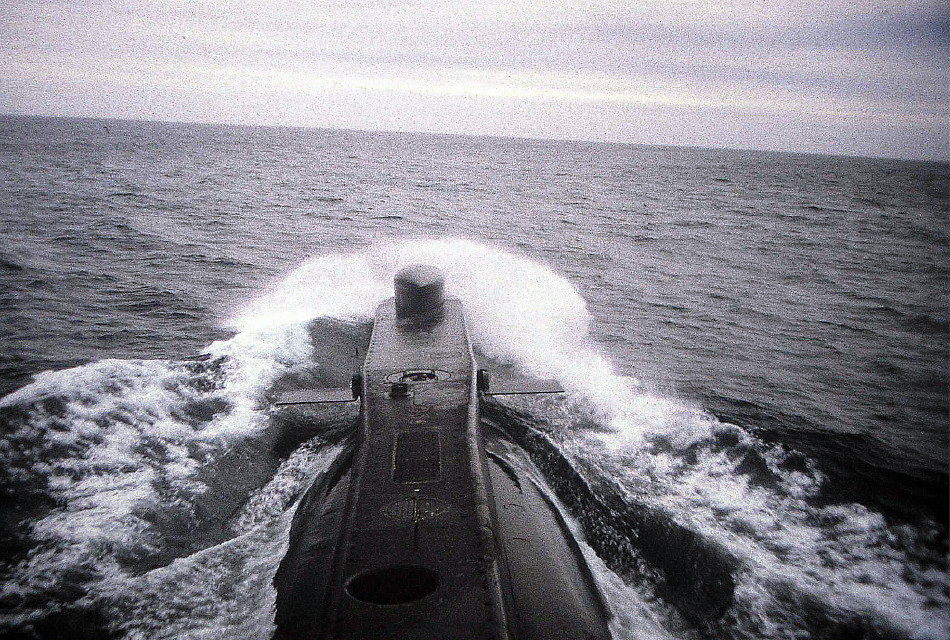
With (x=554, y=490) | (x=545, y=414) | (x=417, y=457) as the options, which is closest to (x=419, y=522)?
(x=417, y=457)

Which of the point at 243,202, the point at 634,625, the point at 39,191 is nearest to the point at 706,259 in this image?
the point at 634,625

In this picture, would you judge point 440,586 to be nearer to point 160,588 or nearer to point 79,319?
point 160,588

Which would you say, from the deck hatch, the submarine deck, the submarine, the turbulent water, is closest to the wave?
the turbulent water

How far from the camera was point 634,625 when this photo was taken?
7691mm

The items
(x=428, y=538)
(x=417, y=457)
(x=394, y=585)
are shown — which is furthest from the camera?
(x=417, y=457)

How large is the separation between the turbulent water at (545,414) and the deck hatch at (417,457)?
2.48 m

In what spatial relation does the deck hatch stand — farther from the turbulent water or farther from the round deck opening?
the turbulent water

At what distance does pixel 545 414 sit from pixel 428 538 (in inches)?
307

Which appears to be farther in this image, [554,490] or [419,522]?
[554,490]

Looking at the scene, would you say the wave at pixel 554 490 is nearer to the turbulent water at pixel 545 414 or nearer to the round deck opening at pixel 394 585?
the turbulent water at pixel 545 414

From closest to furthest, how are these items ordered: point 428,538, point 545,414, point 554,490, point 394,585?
1. point 394,585
2. point 428,538
3. point 554,490
4. point 545,414

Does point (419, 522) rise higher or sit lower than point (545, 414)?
higher

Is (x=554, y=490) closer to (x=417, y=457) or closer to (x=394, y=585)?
(x=417, y=457)

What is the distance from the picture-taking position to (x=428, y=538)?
6.57m
